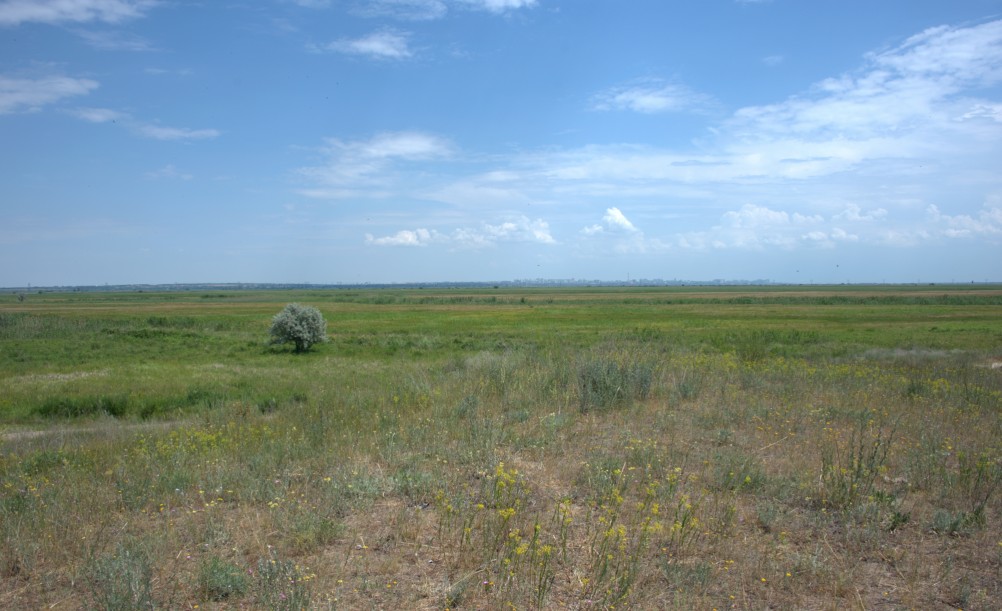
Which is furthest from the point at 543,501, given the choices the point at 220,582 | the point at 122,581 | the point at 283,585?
the point at 122,581

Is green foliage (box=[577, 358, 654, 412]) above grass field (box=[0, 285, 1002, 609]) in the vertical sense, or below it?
above

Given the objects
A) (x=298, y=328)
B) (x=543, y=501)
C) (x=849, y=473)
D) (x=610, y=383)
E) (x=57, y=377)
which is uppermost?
(x=610, y=383)

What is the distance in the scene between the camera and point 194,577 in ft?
14.7

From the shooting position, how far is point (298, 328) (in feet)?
110

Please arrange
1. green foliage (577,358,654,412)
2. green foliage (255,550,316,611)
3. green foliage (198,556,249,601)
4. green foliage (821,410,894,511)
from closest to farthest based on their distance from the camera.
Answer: green foliage (255,550,316,611) < green foliage (198,556,249,601) < green foliage (821,410,894,511) < green foliage (577,358,654,412)

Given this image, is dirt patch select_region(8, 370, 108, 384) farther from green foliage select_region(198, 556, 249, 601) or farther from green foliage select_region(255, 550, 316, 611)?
green foliage select_region(255, 550, 316, 611)

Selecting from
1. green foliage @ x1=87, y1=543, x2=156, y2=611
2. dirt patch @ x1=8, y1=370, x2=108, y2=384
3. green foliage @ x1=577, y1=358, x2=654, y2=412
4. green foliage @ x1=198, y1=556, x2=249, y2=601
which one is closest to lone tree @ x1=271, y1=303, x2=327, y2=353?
dirt patch @ x1=8, y1=370, x2=108, y2=384

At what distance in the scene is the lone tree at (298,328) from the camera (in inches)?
1324

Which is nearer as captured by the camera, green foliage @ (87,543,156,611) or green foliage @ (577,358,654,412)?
green foliage @ (87,543,156,611)

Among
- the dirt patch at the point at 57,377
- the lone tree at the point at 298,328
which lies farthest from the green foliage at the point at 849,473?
the lone tree at the point at 298,328

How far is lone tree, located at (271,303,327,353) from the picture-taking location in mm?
33625

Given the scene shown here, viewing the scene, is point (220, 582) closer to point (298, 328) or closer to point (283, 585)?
point (283, 585)

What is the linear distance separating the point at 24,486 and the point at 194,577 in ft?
12.4

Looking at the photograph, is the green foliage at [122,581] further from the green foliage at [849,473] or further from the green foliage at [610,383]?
the green foliage at [610,383]
